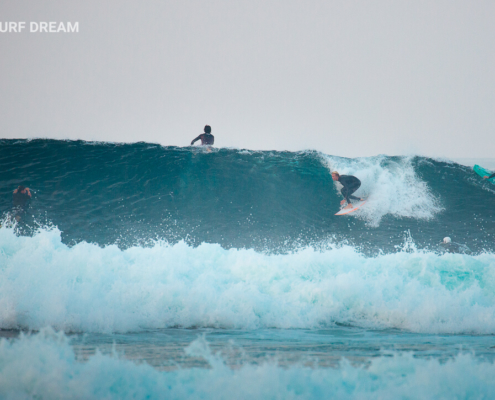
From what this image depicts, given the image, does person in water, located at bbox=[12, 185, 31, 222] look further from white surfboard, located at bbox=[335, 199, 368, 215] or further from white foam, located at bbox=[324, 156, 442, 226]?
white foam, located at bbox=[324, 156, 442, 226]

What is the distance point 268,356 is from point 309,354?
460mm

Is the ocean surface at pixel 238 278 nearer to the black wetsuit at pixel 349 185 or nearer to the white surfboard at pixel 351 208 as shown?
the white surfboard at pixel 351 208

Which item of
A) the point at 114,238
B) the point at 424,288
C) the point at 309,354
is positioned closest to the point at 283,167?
the point at 114,238

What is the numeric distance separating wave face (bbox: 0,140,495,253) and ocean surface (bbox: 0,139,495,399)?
0.18 ft

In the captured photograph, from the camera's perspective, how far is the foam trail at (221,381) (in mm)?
2869

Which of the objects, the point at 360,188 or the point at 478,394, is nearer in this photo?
the point at 478,394

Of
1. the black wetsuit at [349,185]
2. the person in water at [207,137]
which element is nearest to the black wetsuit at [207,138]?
the person in water at [207,137]

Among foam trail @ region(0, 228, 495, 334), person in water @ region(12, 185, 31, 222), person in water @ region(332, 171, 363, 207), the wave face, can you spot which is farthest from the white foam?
person in water @ region(12, 185, 31, 222)

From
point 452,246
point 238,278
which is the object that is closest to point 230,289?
point 238,278

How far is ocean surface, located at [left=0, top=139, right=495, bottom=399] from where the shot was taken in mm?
3104

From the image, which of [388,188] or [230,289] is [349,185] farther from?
[230,289]

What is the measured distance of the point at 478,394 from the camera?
9.73ft

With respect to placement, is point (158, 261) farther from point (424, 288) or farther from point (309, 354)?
point (424, 288)

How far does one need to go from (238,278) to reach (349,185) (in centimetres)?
645
